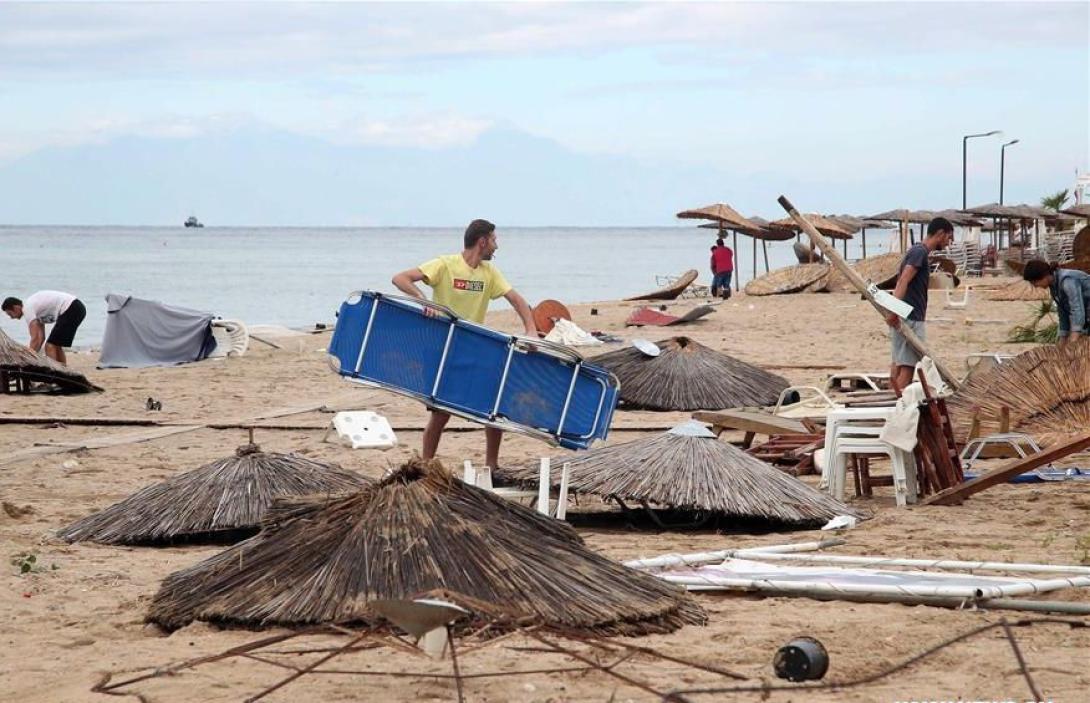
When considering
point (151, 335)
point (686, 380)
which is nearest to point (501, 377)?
point (686, 380)

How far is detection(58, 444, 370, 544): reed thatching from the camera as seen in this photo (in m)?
6.87

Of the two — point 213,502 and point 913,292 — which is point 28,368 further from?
point 913,292

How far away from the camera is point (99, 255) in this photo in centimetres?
9238

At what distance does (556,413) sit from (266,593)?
8.24ft

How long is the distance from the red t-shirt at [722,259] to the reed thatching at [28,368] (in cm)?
Result: 1833

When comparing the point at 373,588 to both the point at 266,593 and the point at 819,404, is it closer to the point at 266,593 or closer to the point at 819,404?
the point at 266,593

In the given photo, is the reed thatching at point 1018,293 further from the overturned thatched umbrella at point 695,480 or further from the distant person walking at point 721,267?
the overturned thatched umbrella at point 695,480

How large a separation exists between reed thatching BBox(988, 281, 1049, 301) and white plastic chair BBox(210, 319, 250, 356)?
12797 mm

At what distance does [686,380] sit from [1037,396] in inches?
158

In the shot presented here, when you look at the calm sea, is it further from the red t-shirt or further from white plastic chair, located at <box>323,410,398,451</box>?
white plastic chair, located at <box>323,410,398,451</box>

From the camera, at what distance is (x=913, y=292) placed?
10.1m

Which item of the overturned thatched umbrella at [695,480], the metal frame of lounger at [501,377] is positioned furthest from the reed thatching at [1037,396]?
the metal frame of lounger at [501,377]

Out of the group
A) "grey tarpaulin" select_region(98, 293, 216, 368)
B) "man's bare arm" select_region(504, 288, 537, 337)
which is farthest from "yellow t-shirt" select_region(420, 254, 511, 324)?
"grey tarpaulin" select_region(98, 293, 216, 368)

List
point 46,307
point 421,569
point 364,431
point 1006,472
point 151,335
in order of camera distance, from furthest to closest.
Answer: point 151,335 < point 46,307 < point 364,431 < point 1006,472 < point 421,569
